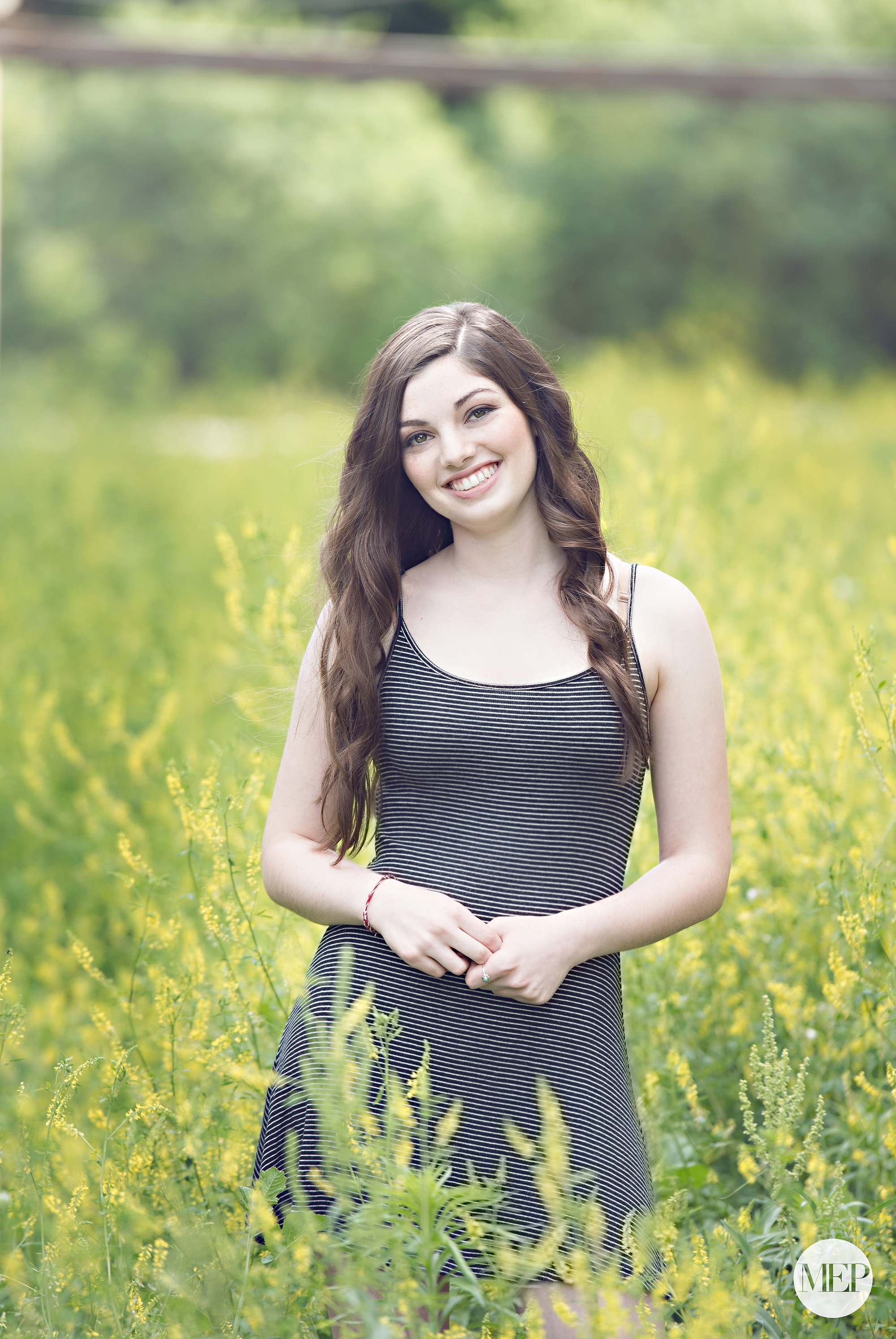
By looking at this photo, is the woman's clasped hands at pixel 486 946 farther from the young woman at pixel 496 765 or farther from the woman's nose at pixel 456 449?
the woman's nose at pixel 456 449

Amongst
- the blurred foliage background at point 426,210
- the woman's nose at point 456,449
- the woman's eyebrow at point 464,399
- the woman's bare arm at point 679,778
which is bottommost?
the blurred foliage background at point 426,210

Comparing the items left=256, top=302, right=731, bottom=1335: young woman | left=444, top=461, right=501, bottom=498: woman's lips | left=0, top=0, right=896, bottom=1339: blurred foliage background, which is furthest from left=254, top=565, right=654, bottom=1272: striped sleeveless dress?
left=444, top=461, right=501, bottom=498: woman's lips

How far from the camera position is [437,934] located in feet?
5.24

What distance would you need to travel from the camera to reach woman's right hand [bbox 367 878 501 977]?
1.59m

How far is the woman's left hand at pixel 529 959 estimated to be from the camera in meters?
1.58

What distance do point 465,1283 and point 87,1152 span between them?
766 millimetres

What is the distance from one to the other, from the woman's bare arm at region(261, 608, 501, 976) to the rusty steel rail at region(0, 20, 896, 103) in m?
6.42

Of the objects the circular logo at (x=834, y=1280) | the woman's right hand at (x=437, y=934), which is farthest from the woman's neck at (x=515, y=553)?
the circular logo at (x=834, y=1280)

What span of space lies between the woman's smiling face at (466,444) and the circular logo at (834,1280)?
3.50 ft

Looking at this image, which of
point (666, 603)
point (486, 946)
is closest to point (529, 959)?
point (486, 946)

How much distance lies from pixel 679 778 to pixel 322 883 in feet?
1.70

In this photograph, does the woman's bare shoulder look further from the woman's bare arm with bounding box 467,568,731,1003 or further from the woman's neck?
the woman's neck

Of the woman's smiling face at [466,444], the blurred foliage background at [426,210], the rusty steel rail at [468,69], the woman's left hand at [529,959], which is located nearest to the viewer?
the woman's left hand at [529,959]

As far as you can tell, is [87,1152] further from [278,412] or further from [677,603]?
[278,412]
